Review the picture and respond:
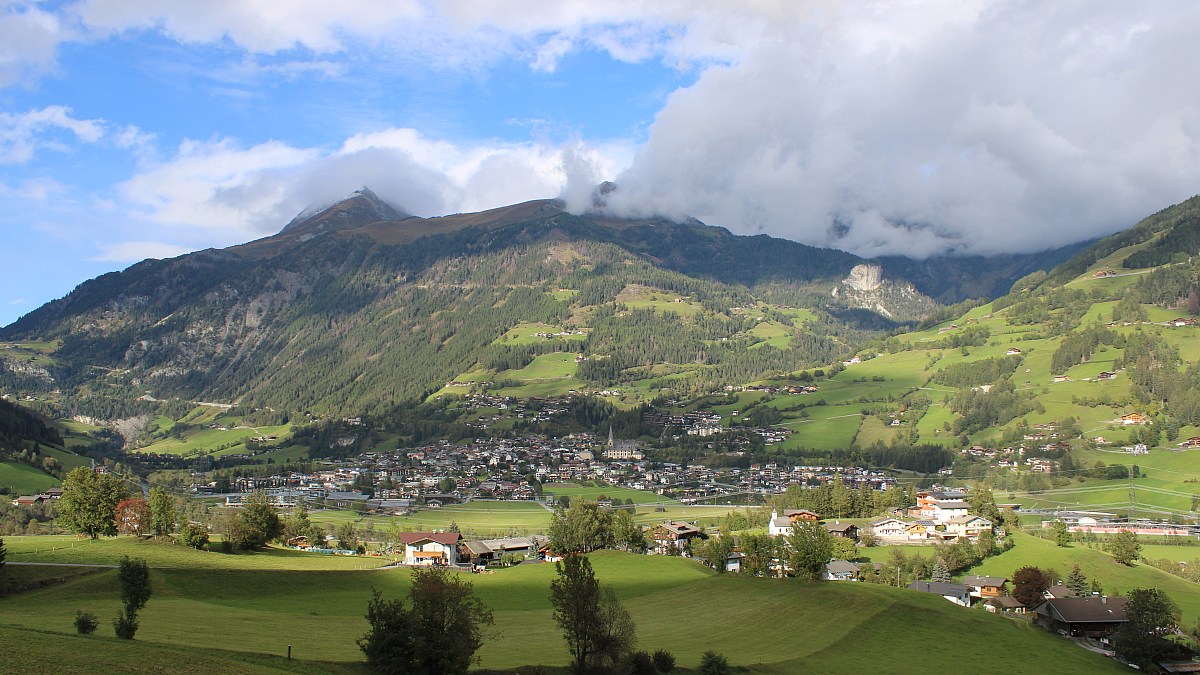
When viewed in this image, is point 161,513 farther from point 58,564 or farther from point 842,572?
point 842,572

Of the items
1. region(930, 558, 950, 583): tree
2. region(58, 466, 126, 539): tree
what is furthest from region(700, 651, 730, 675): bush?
region(58, 466, 126, 539): tree

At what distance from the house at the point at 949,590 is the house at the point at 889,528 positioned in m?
24.2

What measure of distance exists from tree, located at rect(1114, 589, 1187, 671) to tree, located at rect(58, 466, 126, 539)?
80.1m

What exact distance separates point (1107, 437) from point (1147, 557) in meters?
62.5

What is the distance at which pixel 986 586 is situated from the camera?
3073 inches

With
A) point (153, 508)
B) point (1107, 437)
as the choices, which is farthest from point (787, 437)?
point (153, 508)

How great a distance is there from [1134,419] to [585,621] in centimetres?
14760

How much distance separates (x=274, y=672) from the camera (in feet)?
107

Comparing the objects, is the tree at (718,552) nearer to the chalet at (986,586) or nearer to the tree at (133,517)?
the chalet at (986,586)

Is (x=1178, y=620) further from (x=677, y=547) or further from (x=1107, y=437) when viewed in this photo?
(x=1107, y=437)

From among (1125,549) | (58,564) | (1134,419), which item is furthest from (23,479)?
(1134,419)

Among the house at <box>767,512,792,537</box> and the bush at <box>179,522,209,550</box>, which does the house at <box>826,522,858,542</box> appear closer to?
the house at <box>767,512,792,537</box>

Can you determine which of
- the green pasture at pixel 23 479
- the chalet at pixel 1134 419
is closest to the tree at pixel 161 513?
the green pasture at pixel 23 479

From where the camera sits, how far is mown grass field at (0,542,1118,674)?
42594 mm
